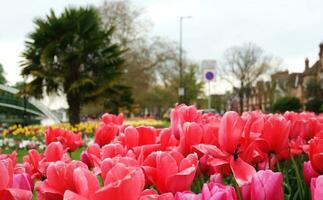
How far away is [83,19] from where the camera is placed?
968 inches

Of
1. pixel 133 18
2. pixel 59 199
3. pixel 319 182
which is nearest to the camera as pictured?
pixel 319 182

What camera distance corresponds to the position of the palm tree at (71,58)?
24.2 m

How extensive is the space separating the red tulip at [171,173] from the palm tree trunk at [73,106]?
24.1m

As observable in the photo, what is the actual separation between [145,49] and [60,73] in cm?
2511

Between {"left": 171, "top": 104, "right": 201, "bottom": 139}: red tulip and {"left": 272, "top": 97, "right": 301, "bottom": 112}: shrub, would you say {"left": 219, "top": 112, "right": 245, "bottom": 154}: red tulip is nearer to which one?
{"left": 171, "top": 104, "right": 201, "bottom": 139}: red tulip

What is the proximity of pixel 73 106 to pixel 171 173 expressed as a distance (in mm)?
24408

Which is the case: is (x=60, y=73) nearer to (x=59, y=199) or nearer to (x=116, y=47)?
(x=116, y=47)

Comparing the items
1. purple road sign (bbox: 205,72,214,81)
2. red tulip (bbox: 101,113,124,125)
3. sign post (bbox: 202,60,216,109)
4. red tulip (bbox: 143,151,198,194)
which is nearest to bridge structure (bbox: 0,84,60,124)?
sign post (bbox: 202,60,216,109)

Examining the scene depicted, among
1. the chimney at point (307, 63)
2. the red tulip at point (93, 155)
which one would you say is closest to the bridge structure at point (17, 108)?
the red tulip at point (93, 155)

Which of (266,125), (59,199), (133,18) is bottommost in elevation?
(59,199)

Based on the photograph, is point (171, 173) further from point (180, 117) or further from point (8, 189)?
point (180, 117)

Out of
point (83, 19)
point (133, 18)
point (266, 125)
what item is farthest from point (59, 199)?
point (133, 18)

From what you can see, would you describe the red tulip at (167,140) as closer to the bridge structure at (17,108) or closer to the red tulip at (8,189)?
the red tulip at (8,189)

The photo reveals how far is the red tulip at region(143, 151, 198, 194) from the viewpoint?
128 cm
